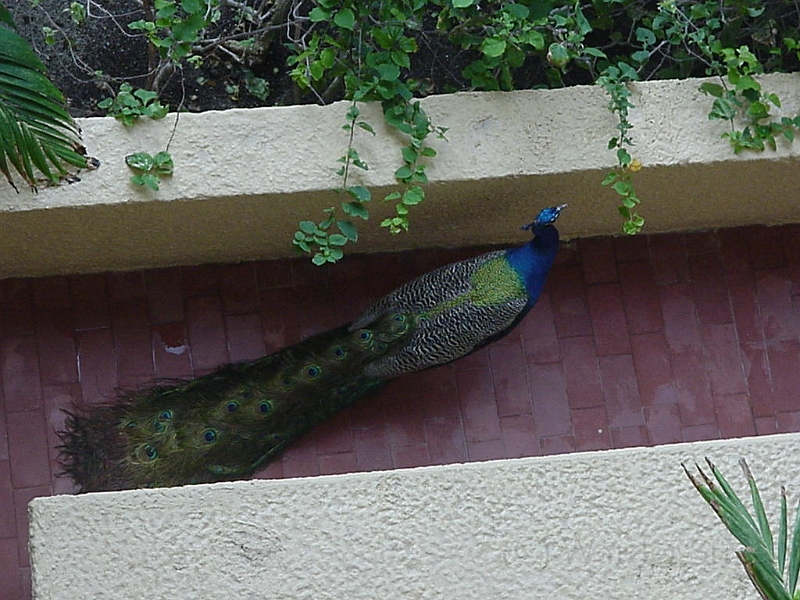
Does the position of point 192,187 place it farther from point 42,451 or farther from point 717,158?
point 717,158

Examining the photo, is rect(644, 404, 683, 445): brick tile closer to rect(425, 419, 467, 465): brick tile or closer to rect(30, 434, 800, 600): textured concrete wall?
rect(425, 419, 467, 465): brick tile

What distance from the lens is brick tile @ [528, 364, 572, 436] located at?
3.80m

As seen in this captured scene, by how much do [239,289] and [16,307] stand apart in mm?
838

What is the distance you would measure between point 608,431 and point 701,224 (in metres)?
0.94

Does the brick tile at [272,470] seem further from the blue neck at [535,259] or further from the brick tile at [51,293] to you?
the blue neck at [535,259]

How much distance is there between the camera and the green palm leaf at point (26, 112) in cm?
265

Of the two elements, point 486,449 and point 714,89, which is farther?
point 486,449

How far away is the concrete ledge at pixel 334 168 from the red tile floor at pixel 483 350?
0.26 m

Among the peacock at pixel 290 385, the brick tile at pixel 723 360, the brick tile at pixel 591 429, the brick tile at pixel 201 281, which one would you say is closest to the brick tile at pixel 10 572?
the peacock at pixel 290 385

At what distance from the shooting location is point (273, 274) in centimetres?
381

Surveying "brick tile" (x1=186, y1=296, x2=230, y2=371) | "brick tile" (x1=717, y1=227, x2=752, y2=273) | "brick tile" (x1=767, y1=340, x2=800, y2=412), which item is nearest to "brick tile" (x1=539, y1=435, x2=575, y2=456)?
"brick tile" (x1=767, y1=340, x2=800, y2=412)

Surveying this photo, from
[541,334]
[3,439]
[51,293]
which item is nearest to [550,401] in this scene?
[541,334]

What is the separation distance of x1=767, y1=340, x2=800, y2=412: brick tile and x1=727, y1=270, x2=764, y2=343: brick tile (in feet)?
0.29

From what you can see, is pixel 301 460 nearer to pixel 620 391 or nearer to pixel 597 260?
pixel 620 391
